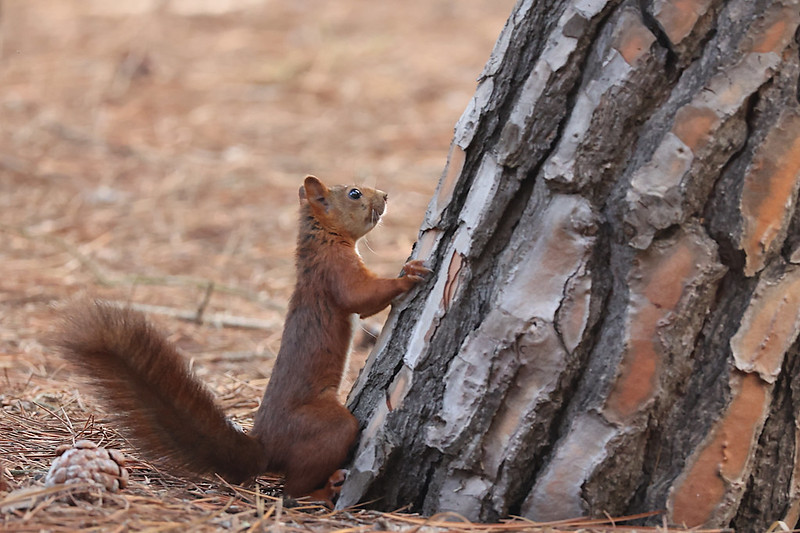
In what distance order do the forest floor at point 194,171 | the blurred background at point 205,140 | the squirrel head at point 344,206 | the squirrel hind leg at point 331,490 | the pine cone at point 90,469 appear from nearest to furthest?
the pine cone at point 90,469, the squirrel hind leg at point 331,490, the forest floor at point 194,171, the squirrel head at point 344,206, the blurred background at point 205,140

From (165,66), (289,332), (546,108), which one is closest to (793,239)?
(546,108)

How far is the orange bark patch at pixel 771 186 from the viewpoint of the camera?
178 cm

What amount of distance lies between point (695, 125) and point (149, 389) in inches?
50.5

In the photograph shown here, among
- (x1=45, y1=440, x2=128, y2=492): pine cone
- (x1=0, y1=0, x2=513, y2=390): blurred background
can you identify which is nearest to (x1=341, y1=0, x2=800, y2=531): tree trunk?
(x1=45, y1=440, x2=128, y2=492): pine cone

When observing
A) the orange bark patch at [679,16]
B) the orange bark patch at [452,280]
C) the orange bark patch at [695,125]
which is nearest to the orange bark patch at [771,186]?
the orange bark patch at [695,125]

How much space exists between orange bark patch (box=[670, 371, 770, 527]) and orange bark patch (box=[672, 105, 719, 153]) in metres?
0.46

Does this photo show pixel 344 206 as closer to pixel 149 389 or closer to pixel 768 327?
pixel 149 389

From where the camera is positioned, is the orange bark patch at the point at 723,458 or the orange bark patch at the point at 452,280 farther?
the orange bark patch at the point at 452,280

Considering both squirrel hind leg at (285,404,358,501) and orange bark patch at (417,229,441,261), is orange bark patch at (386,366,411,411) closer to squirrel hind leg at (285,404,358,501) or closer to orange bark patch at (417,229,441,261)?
squirrel hind leg at (285,404,358,501)

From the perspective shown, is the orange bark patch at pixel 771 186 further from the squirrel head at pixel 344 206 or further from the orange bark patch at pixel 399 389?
the squirrel head at pixel 344 206

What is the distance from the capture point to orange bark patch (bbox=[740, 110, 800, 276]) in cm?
178

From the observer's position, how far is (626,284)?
1850mm

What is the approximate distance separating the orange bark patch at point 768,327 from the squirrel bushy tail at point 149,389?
3.67 feet

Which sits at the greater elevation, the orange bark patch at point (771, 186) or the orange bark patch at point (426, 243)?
the orange bark patch at point (771, 186)
